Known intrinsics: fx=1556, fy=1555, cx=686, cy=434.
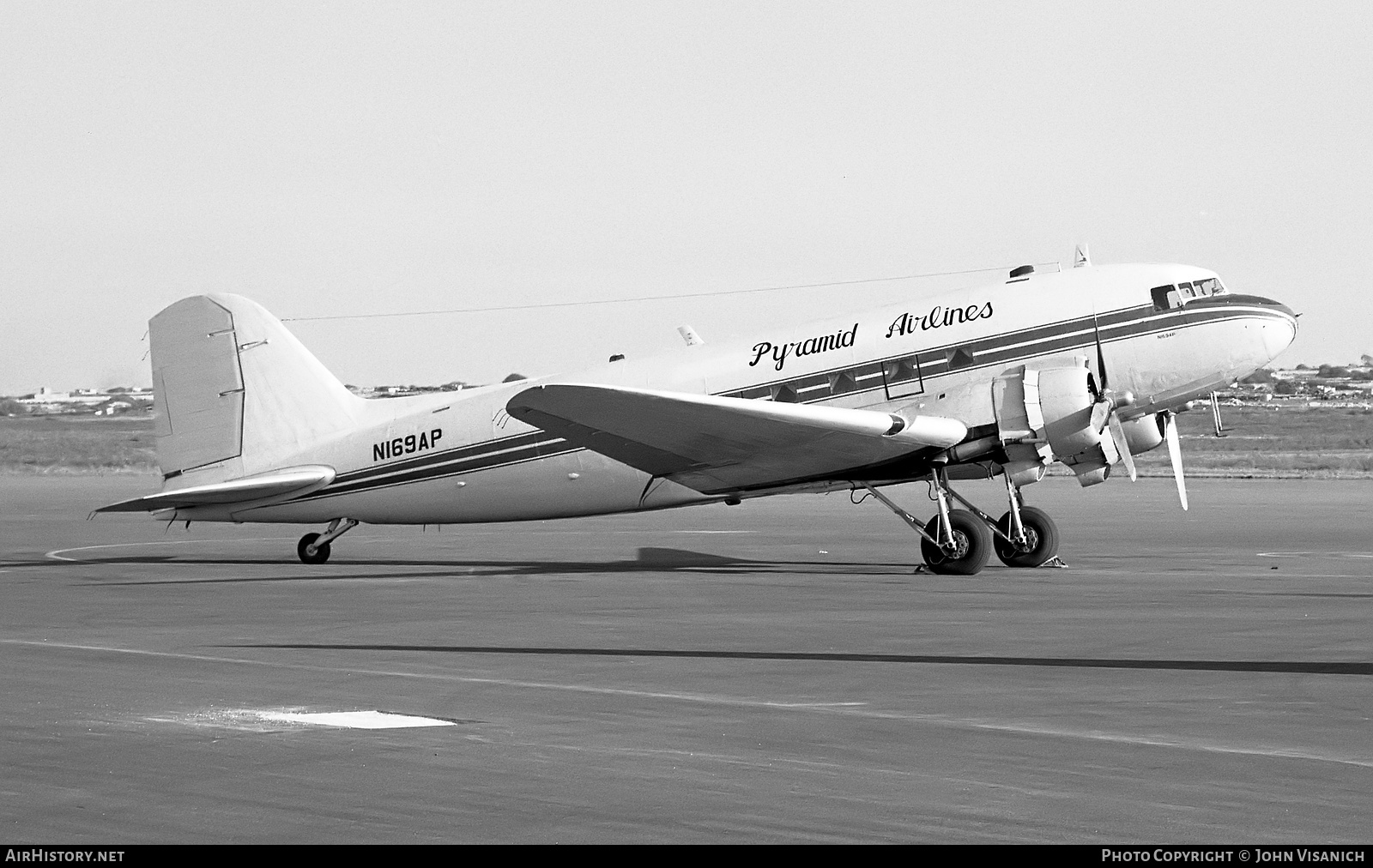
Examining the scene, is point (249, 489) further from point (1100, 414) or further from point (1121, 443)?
point (1121, 443)

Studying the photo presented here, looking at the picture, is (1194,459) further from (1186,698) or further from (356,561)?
(1186,698)

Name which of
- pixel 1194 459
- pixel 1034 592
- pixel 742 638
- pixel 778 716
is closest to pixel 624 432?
pixel 1034 592

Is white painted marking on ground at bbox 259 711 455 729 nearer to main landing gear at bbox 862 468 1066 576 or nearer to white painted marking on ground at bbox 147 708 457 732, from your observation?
white painted marking on ground at bbox 147 708 457 732

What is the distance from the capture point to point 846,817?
750cm

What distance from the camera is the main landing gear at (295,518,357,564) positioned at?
87.8 feet

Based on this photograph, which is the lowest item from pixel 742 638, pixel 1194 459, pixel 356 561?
pixel 1194 459

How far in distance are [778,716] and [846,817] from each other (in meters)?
2.93

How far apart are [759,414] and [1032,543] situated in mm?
5267

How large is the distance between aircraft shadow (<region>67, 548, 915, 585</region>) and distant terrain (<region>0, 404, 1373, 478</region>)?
33684 mm

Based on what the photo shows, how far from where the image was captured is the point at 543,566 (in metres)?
25.5

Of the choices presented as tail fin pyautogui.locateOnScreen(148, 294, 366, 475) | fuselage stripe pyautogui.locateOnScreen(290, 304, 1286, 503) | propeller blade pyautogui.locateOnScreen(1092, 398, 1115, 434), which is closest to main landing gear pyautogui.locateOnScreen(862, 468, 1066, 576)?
propeller blade pyautogui.locateOnScreen(1092, 398, 1115, 434)

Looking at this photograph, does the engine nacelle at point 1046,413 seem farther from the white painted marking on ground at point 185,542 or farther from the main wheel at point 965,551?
the white painted marking on ground at point 185,542
